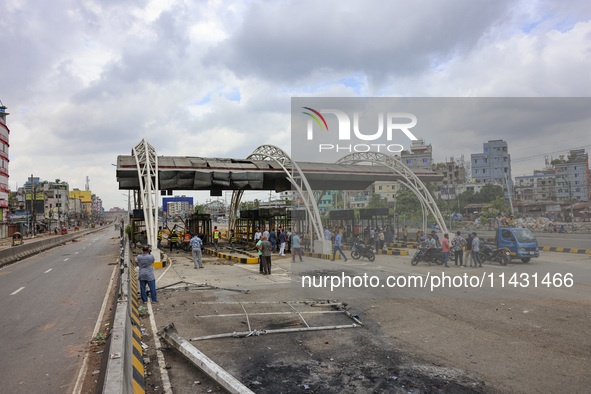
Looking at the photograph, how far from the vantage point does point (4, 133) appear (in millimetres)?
47281

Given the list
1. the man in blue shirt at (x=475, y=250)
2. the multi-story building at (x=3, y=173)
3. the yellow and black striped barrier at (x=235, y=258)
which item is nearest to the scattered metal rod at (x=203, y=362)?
the yellow and black striped barrier at (x=235, y=258)

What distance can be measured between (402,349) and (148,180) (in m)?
19.7

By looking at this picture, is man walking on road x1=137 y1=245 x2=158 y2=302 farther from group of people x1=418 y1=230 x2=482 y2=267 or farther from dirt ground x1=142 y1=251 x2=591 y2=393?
group of people x1=418 y1=230 x2=482 y2=267

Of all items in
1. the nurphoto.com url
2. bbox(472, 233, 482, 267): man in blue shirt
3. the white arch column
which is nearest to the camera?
the nurphoto.com url

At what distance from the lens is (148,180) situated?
74.0 feet

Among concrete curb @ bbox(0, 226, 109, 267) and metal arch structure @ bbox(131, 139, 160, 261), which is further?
concrete curb @ bbox(0, 226, 109, 267)

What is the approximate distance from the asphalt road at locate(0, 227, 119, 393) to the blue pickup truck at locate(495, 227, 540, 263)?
1653cm

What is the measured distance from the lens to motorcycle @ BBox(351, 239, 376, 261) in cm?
1955

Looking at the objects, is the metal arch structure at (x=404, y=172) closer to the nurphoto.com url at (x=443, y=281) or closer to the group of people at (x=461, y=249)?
the group of people at (x=461, y=249)

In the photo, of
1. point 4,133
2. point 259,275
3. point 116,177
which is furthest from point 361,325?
point 4,133

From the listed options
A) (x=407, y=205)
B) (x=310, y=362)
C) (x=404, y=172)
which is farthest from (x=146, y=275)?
(x=407, y=205)

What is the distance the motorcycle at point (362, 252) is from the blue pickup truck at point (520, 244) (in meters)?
5.93

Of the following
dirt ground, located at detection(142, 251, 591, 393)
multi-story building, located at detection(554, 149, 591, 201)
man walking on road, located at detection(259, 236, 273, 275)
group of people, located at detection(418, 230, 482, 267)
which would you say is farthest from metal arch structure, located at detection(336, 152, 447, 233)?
dirt ground, located at detection(142, 251, 591, 393)

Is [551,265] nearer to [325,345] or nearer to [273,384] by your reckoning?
[325,345]
